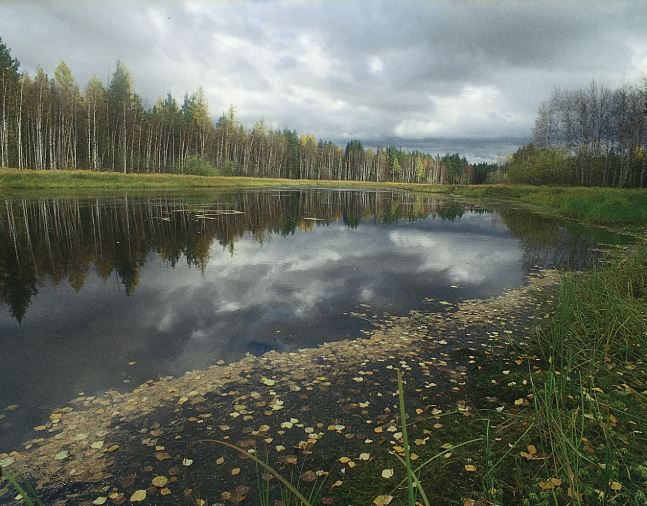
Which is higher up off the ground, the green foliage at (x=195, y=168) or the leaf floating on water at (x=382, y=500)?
the green foliage at (x=195, y=168)

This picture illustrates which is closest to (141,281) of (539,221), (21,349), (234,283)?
(234,283)

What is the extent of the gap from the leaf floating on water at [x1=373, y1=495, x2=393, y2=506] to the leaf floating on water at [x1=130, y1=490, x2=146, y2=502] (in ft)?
7.47

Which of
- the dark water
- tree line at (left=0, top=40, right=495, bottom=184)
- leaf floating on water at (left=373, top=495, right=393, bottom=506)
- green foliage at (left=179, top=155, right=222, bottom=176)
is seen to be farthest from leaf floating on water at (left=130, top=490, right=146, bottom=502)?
green foliage at (left=179, top=155, right=222, bottom=176)

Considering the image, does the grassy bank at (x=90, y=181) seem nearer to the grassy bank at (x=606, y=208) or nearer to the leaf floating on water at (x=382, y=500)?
the grassy bank at (x=606, y=208)

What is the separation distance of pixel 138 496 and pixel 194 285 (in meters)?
7.65

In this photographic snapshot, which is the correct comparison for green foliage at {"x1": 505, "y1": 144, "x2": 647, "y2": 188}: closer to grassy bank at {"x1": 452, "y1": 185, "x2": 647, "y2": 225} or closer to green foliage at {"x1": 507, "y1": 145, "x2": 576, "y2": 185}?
green foliage at {"x1": 507, "y1": 145, "x2": 576, "y2": 185}

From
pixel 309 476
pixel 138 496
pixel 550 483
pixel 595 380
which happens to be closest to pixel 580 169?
pixel 595 380

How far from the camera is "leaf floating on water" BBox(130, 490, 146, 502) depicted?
12.5 ft

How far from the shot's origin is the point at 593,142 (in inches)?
2282

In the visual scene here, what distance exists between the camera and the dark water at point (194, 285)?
6.57m

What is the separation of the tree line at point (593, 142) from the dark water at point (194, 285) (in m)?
43.9

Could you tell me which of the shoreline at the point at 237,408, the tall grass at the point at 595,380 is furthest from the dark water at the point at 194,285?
the tall grass at the point at 595,380

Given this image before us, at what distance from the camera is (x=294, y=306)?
31.7 ft

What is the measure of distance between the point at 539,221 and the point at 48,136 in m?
64.9
